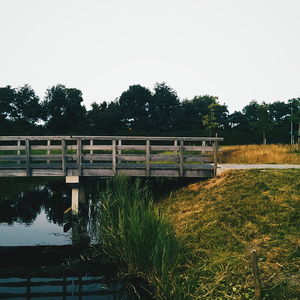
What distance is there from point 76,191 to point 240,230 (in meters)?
7.57

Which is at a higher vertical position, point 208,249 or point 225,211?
point 225,211

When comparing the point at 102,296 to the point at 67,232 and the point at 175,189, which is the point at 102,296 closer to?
the point at 67,232

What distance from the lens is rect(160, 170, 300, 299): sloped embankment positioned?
5.46 meters

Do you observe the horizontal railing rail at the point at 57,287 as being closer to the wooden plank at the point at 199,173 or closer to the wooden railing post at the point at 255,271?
the wooden railing post at the point at 255,271

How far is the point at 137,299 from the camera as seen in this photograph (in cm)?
630

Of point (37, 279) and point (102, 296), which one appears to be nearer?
point (102, 296)

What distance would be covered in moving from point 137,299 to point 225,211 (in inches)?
155

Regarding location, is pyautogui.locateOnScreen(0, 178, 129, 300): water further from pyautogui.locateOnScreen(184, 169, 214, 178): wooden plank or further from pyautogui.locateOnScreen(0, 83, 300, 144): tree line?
pyautogui.locateOnScreen(0, 83, 300, 144): tree line

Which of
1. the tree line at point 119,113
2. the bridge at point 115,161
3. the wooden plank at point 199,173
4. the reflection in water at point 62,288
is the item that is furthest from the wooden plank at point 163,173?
the tree line at point 119,113

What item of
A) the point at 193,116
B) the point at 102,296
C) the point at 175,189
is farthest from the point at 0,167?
the point at 193,116

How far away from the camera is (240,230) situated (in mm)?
7715

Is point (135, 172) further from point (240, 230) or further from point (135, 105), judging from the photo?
point (135, 105)

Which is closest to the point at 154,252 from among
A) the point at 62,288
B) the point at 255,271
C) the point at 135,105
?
the point at 255,271

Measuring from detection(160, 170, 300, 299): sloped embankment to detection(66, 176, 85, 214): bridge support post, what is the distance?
12.7 ft
